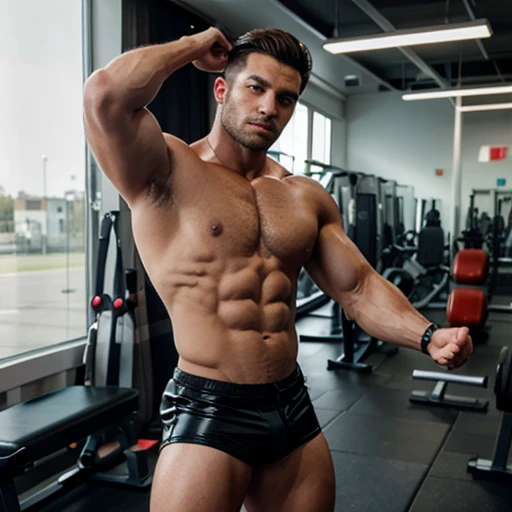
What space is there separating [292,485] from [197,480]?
0.24 m

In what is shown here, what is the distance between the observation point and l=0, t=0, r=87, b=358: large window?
308cm

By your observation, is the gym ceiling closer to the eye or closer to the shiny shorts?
the eye

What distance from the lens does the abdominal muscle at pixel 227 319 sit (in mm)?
1258

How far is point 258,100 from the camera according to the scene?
4.20 ft

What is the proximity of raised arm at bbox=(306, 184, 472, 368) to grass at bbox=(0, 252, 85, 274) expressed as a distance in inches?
81.1

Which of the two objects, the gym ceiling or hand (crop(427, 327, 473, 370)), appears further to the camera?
the gym ceiling

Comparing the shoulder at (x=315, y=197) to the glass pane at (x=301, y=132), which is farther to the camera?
the glass pane at (x=301, y=132)

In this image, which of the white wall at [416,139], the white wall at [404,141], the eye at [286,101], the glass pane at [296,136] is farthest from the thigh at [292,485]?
the white wall at [404,141]

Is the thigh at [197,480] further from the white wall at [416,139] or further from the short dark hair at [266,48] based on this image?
the white wall at [416,139]

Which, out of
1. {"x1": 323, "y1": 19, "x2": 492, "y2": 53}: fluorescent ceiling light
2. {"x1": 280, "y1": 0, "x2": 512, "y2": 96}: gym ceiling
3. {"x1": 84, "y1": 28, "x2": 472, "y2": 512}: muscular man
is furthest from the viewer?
{"x1": 280, "y1": 0, "x2": 512, "y2": 96}: gym ceiling

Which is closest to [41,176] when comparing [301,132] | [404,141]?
[301,132]

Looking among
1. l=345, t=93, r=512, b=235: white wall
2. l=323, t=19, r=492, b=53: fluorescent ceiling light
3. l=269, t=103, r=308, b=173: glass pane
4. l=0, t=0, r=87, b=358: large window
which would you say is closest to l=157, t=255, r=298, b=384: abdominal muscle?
l=0, t=0, r=87, b=358: large window

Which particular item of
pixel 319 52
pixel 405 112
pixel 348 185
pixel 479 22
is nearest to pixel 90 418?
pixel 479 22

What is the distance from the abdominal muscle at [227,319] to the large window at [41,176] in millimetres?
2003
